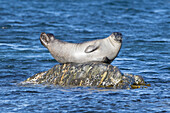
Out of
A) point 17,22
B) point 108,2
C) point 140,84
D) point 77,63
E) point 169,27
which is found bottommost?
point 140,84

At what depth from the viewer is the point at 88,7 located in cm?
2905

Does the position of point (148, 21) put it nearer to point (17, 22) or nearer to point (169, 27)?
point (169, 27)

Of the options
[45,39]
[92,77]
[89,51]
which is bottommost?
[92,77]

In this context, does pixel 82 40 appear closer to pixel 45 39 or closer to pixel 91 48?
pixel 45 39

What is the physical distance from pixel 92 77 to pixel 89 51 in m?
0.66

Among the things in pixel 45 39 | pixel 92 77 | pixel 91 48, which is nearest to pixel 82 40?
pixel 45 39

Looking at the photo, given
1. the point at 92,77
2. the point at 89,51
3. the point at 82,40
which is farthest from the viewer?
the point at 82,40

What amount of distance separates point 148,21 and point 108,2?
1022 centimetres

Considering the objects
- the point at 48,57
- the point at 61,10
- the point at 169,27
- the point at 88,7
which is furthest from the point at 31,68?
the point at 88,7

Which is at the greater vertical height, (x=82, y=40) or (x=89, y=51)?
(x=82, y=40)

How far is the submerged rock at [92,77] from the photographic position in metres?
9.23

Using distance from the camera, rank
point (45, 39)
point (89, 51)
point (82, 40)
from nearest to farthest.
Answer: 1. point (89, 51)
2. point (45, 39)
3. point (82, 40)

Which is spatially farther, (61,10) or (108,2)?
(108,2)

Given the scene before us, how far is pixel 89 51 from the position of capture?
377 inches
